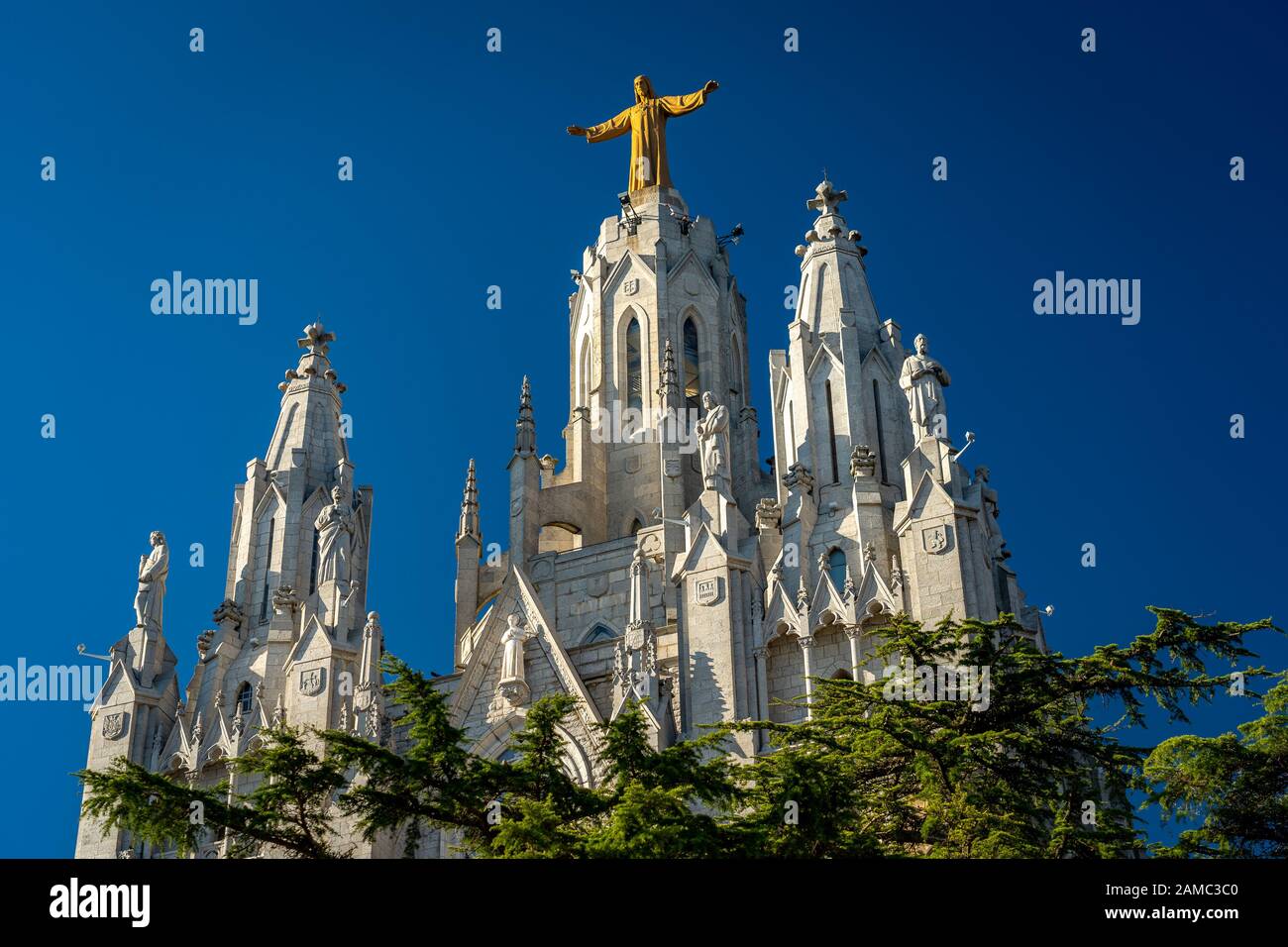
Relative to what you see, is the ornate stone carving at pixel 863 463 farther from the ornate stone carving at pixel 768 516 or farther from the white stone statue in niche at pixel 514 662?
the white stone statue in niche at pixel 514 662

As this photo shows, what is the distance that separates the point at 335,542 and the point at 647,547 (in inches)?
315

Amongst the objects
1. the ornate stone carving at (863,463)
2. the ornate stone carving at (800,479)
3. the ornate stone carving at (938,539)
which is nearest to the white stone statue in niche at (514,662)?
the ornate stone carving at (800,479)

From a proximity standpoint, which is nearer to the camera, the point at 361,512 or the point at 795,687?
the point at 795,687

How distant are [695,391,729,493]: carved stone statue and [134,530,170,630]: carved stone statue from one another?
48.6 feet

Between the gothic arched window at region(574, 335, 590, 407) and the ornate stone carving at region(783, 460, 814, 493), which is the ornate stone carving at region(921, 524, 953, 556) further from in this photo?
the gothic arched window at region(574, 335, 590, 407)


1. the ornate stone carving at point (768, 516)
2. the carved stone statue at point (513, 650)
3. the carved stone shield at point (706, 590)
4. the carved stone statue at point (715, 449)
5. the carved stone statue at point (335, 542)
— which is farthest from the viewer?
the carved stone statue at point (335, 542)

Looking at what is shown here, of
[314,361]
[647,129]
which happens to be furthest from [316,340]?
[647,129]

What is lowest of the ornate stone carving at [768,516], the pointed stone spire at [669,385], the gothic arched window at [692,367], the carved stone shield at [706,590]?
the carved stone shield at [706,590]

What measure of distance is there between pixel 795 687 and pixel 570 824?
11.6 m

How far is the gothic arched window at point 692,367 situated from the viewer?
54688mm

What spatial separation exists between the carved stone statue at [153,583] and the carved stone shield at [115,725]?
2.64 metres
